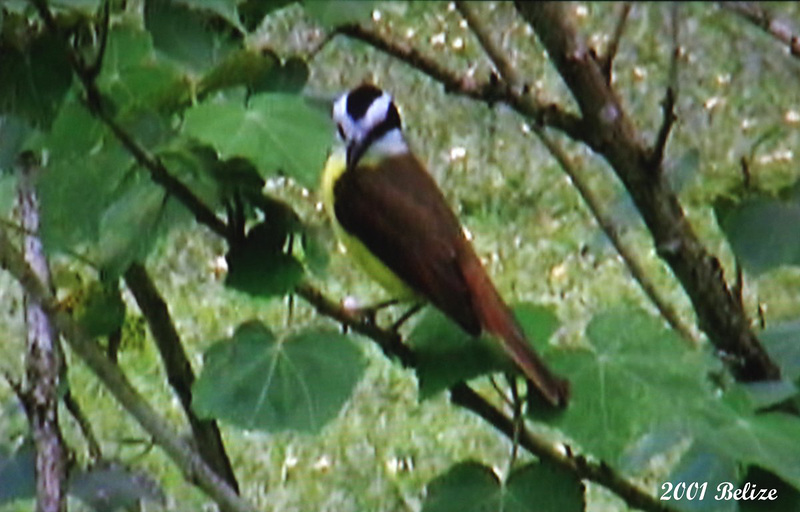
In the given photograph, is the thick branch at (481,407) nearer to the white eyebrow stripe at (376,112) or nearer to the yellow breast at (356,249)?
the yellow breast at (356,249)

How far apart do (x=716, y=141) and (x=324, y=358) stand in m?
4.86

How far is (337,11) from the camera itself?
144 cm

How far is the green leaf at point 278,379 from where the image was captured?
1.22 metres

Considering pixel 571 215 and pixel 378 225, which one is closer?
pixel 378 225

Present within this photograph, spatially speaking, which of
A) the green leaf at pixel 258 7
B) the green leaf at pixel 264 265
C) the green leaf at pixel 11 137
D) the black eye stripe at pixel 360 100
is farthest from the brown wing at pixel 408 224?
the green leaf at pixel 11 137

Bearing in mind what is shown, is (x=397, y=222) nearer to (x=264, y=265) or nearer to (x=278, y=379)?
(x=264, y=265)

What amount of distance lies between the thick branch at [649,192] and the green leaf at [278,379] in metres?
0.28

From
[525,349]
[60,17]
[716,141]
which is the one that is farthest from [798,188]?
[716,141]

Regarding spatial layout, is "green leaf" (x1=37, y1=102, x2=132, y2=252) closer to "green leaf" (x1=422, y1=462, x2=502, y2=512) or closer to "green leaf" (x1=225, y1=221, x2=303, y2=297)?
"green leaf" (x1=225, y1=221, x2=303, y2=297)

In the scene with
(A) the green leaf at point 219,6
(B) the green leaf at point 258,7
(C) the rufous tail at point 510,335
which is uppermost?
(B) the green leaf at point 258,7

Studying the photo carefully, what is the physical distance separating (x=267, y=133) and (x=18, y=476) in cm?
42

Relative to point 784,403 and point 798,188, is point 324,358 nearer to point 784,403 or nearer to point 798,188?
point 784,403

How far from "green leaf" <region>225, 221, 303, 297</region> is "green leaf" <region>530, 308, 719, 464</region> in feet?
0.79

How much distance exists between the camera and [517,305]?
1404 millimetres
